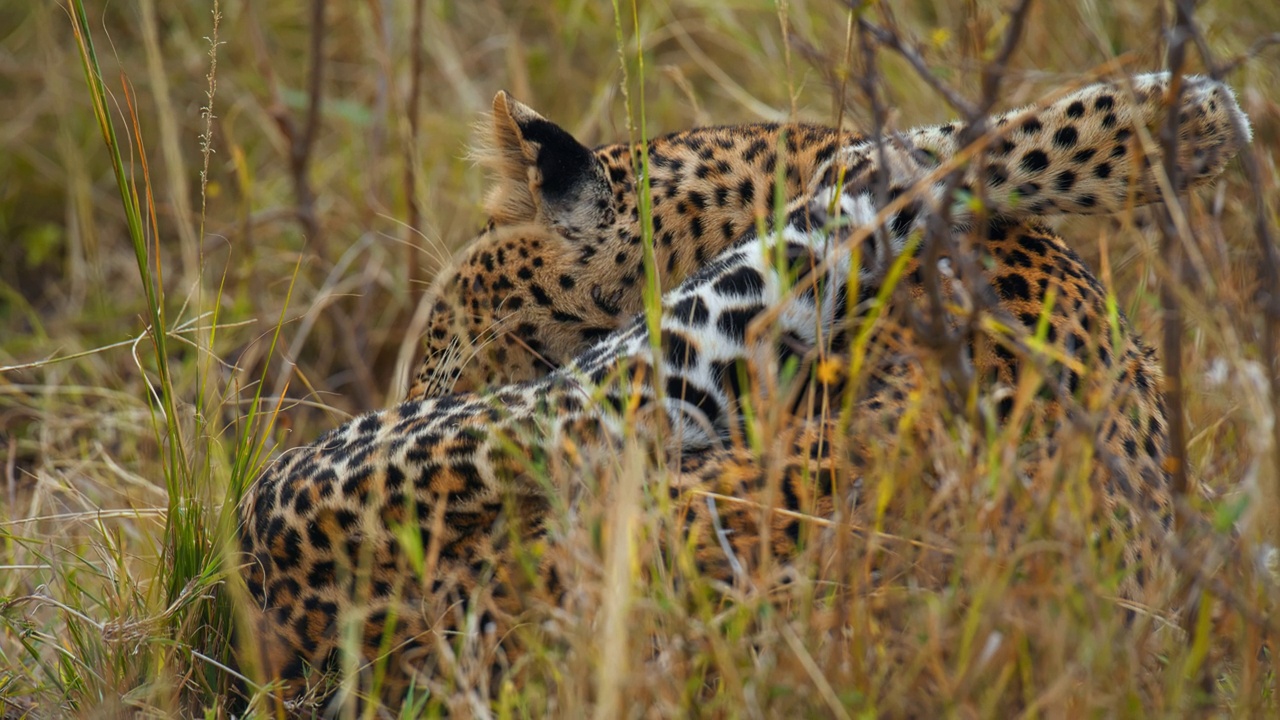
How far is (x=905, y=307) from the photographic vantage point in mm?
2424

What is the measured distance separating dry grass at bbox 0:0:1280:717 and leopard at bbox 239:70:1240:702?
0.19 m

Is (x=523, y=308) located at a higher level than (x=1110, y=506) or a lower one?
higher

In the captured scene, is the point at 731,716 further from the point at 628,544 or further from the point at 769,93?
the point at 769,93

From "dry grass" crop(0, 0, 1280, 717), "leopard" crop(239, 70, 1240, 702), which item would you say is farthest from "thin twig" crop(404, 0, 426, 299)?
"leopard" crop(239, 70, 1240, 702)

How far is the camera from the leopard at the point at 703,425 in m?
2.77

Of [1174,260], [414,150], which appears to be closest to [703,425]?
[1174,260]

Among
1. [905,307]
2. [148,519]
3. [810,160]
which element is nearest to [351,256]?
[148,519]

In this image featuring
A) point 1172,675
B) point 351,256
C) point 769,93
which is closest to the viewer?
point 1172,675

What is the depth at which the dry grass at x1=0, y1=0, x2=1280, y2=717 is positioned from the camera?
221cm

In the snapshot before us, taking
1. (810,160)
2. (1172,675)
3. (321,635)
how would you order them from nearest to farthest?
(1172,675) < (321,635) < (810,160)

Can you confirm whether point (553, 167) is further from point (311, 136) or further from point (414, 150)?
point (311, 136)

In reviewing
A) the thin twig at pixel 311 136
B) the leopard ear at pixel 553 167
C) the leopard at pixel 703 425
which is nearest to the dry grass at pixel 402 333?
the thin twig at pixel 311 136

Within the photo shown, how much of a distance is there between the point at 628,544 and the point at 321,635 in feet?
3.82

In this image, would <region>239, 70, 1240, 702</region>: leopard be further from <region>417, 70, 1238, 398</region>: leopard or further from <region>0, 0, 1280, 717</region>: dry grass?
<region>417, 70, 1238, 398</region>: leopard
